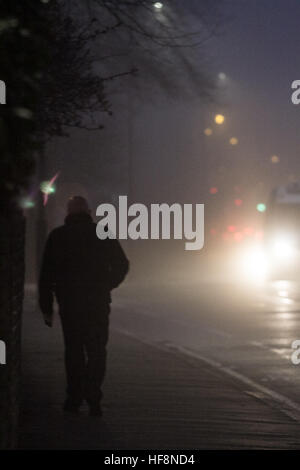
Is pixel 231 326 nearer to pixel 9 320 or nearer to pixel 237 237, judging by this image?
pixel 9 320

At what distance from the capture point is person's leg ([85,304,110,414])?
11.3 m

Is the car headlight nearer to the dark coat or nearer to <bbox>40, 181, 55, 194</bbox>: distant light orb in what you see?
<bbox>40, 181, 55, 194</bbox>: distant light orb

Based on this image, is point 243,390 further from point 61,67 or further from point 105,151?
point 105,151

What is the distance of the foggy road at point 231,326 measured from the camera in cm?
1507

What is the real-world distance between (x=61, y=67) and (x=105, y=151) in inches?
1796

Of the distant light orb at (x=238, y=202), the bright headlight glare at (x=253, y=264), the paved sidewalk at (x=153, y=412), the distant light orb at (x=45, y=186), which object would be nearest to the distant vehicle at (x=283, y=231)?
the bright headlight glare at (x=253, y=264)

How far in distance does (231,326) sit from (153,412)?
10459 millimetres

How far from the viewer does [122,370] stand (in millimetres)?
15070

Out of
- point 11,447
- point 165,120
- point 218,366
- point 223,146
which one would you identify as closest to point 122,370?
point 218,366

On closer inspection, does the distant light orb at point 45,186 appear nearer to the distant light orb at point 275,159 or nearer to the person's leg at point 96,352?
the person's leg at point 96,352

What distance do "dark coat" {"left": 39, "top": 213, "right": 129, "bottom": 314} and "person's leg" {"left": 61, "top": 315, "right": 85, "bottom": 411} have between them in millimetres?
237

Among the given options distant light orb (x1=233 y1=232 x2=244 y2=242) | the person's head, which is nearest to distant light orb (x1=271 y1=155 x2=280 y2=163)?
distant light orb (x1=233 y1=232 x2=244 y2=242)

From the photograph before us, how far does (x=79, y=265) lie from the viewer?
37.1 feet

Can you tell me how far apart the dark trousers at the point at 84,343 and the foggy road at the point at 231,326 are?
1.77 meters
